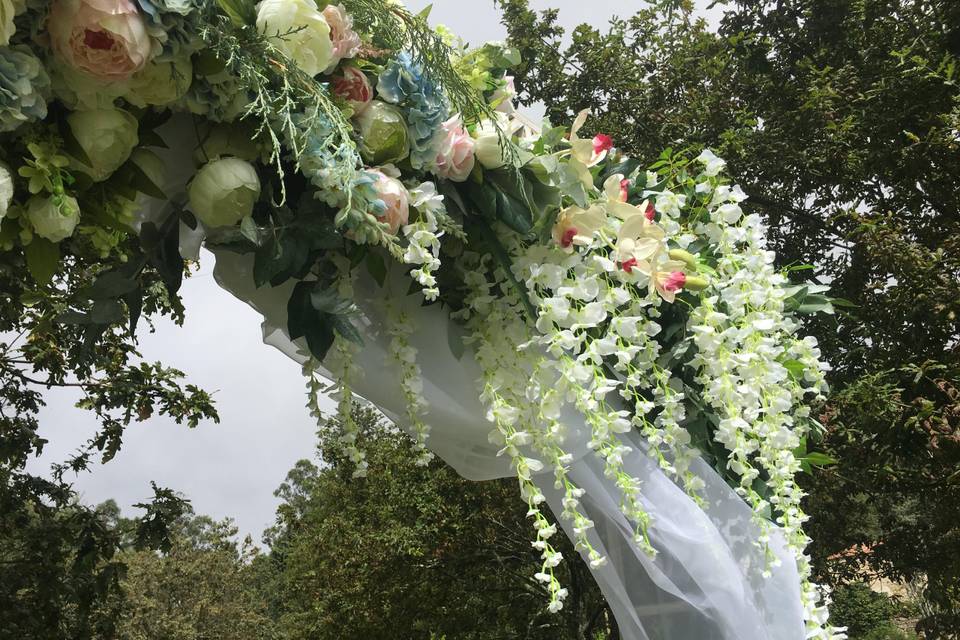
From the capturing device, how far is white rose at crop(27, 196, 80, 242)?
0.99m

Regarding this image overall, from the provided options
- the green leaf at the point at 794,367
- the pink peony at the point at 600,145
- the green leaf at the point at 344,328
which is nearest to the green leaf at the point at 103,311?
the green leaf at the point at 344,328

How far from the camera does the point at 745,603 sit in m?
1.63

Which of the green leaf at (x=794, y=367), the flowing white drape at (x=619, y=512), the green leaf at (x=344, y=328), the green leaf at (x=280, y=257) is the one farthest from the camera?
the green leaf at (x=794, y=367)

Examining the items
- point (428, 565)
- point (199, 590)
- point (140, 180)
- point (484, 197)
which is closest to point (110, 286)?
point (140, 180)

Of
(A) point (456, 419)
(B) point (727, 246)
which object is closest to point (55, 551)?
(A) point (456, 419)

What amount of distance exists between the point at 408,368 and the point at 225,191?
481mm

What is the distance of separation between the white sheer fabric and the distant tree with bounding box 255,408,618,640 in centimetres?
739

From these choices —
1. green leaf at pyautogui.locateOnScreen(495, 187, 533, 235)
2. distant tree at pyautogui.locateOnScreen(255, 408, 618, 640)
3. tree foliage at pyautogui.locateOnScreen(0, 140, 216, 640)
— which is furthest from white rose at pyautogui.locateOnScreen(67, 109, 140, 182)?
distant tree at pyautogui.locateOnScreen(255, 408, 618, 640)

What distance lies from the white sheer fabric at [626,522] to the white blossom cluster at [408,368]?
30 mm

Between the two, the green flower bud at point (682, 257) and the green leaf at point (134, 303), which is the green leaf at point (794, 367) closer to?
the green flower bud at point (682, 257)

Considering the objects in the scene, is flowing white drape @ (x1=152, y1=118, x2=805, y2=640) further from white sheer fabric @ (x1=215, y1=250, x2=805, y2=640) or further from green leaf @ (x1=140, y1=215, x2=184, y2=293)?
green leaf @ (x1=140, y1=215, x2=184, y2=293)

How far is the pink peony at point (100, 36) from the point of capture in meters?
0.91

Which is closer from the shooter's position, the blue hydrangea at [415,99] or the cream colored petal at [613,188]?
the blue hydrangea at [415,99]

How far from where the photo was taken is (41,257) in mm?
1075
